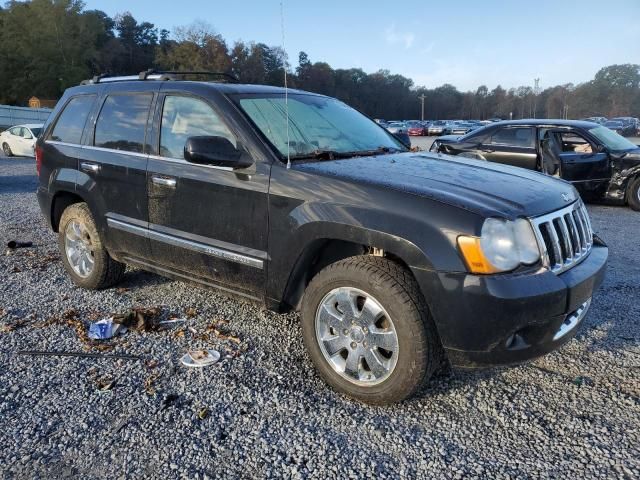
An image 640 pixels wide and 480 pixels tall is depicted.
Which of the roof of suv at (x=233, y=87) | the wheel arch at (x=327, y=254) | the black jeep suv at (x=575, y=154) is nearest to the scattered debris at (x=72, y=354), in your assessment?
the wheel arch at (x=327, y=254)

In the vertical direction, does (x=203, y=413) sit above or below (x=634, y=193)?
below

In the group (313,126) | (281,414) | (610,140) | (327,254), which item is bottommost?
(281,414)

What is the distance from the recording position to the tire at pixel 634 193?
9064 millimetres

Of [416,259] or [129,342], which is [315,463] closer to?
[416,259]

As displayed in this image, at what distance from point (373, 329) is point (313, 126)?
5.50 ft

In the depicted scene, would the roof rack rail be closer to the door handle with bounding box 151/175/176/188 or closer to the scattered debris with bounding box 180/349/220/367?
the door handle with bounding box 151/175/176/188

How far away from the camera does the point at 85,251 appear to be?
4836 millimetres

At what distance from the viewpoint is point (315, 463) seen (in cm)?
249

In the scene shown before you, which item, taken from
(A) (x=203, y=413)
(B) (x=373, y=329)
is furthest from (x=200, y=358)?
(B) (x=373, y=329)

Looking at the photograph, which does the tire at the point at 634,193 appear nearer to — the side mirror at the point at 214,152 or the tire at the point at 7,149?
the side mirror at the point at 214,152

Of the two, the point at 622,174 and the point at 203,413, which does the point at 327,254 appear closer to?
the point at 203,413

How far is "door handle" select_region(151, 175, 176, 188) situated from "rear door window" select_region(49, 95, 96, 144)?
1.29 metres

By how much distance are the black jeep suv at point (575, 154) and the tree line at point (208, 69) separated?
27773 millimetres

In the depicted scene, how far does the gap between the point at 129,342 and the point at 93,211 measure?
137 cm
